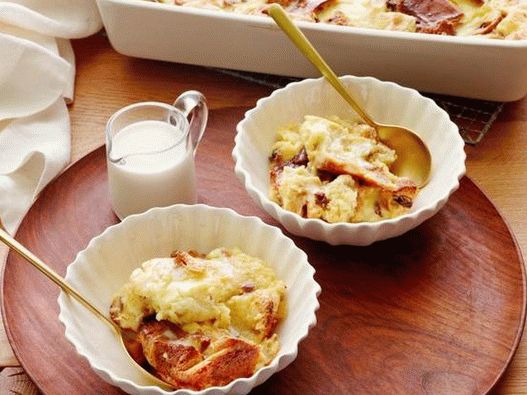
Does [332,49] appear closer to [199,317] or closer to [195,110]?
[195,110]

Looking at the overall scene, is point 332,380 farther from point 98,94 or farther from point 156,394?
point 98,94

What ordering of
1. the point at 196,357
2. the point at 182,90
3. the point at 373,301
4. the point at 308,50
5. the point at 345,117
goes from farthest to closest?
the point at 182,90 < the point at 345,117 < the point at 308,50 < the point at 373,301 < the point at 196,357

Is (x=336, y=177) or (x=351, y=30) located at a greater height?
(x=351, y=30)

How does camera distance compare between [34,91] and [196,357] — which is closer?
[196,357]

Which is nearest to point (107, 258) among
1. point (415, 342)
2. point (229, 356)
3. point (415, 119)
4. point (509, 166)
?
point (229, 356)

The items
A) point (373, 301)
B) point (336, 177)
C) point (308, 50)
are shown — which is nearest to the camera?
point (373, 301)

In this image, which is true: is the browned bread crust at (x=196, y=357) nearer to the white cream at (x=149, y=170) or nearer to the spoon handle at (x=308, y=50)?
the white cream at (x=149, y=170)

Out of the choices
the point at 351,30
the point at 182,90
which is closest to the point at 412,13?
the point at 351,30
